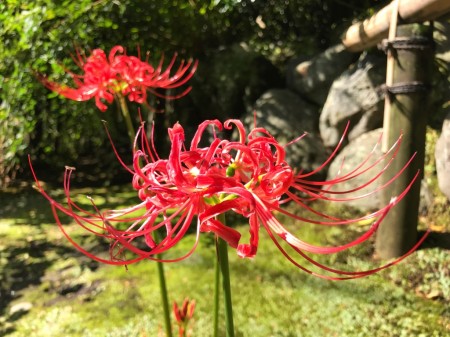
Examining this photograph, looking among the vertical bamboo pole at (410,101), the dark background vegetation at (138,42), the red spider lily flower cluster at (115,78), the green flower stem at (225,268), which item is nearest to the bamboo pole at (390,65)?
the vertical bamboo pole at (410,101)

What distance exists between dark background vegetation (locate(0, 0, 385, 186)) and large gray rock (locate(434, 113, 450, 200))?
1497 mm

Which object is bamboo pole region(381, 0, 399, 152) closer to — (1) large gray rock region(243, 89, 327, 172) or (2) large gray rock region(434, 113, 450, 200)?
(2) large gray rock region(434, 113, 450, 200)

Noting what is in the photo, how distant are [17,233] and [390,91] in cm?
263

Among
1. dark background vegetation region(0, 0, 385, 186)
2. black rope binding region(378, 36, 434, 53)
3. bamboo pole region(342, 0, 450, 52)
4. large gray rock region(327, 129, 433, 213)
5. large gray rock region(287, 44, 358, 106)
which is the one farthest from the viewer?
large gray rock region(287, 44, 358, 106)

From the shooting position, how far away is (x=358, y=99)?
3.26 meters

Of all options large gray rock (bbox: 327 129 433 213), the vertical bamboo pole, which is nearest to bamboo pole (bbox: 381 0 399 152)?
the vertical bamboo pole

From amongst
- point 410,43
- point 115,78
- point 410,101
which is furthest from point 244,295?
point 410,43

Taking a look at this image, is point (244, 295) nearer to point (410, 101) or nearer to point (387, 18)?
point (410, 101)

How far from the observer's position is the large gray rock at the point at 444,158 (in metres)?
2.33

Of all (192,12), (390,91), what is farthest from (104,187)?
(390,91)

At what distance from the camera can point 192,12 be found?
14.3 ft

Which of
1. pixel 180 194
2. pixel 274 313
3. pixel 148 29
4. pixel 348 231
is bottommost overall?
pixel 274 313

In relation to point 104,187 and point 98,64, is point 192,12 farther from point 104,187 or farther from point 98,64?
point 98,64

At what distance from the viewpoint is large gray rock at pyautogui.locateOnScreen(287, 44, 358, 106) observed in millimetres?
3688
